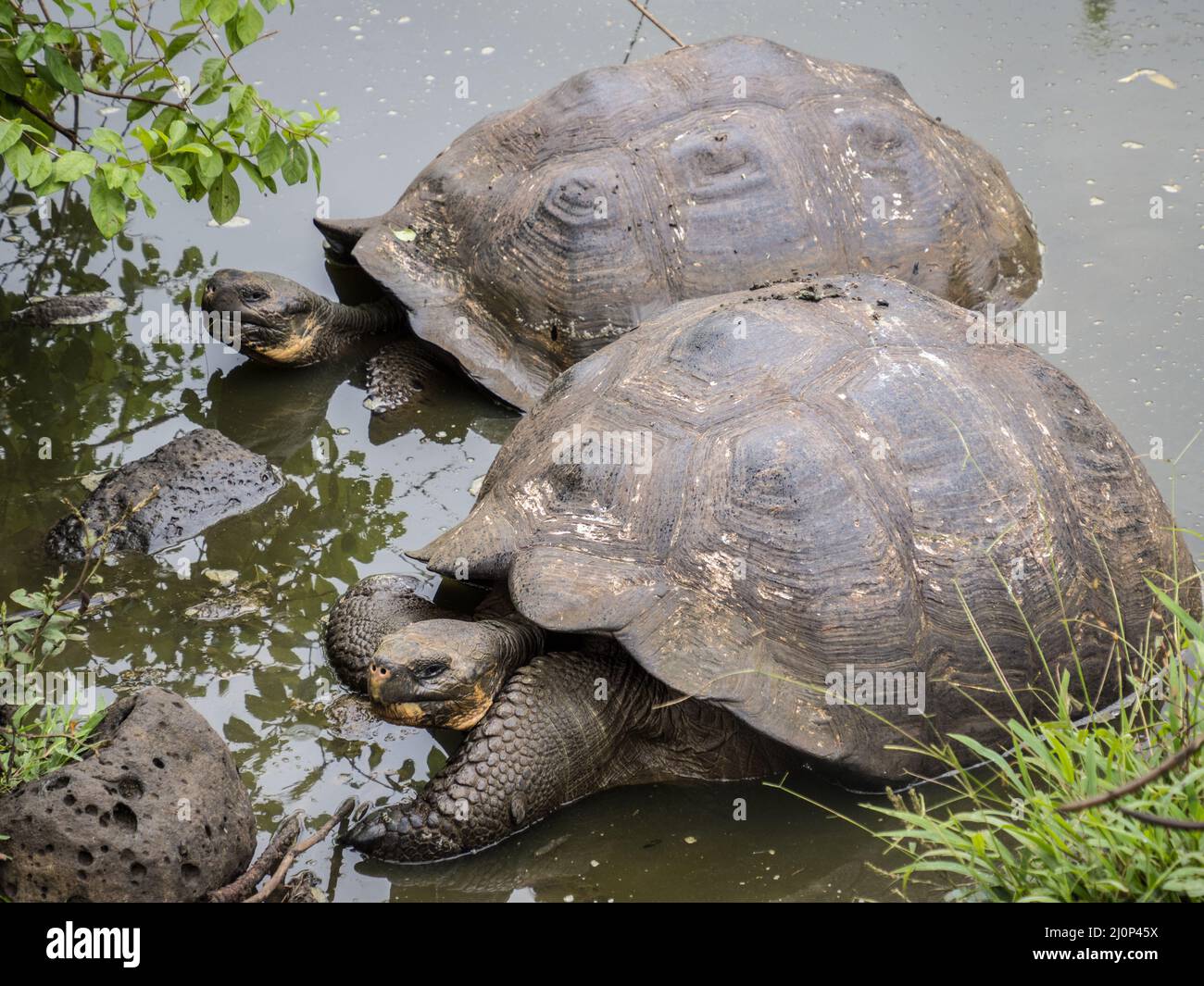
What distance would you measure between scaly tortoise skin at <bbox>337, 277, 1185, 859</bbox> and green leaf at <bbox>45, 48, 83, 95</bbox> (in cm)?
236

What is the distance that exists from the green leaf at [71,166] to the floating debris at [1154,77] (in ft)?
19.9

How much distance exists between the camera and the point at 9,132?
14.3 feet

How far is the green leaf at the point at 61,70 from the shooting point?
4.96 metres

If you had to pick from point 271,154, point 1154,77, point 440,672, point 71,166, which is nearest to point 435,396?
point 271,154

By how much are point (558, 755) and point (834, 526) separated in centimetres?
102

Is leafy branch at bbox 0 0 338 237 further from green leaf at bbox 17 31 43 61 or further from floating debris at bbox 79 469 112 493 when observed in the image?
floating debris at bbox 79 469 112 493

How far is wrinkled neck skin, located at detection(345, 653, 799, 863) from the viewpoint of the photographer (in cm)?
378

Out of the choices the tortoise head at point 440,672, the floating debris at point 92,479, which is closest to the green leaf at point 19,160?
the floating debris at point 92,479

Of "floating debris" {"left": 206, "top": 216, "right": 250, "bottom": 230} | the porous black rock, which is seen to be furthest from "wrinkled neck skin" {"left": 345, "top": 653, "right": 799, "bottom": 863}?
"floating debris" {"left": 206, "top": 216, "right": 250, "bottom": 230}

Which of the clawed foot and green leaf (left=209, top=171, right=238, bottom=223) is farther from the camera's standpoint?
green leaf (left=209, top=171, right=238, bottom=223)

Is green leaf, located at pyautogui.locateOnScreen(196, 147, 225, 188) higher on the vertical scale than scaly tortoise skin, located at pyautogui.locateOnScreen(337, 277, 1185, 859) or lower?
higher

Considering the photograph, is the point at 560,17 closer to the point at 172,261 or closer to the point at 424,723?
the point at 172,261

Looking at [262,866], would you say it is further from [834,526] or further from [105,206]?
[105,206]
